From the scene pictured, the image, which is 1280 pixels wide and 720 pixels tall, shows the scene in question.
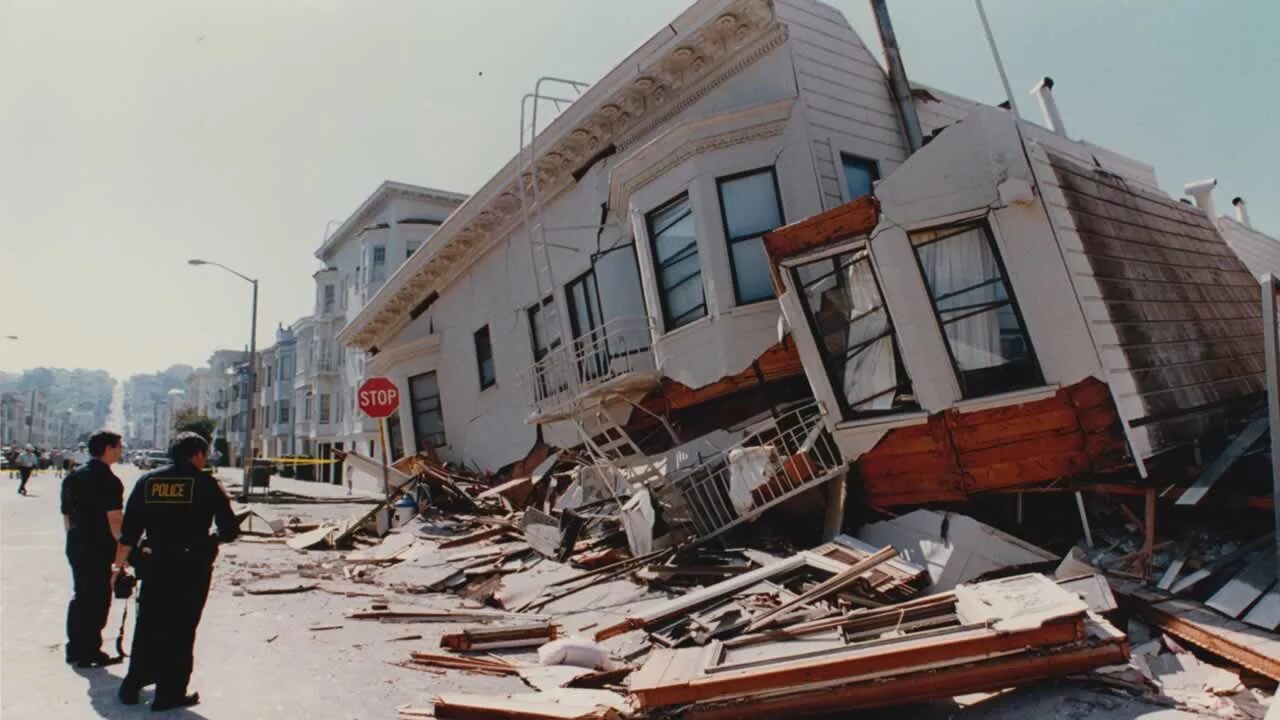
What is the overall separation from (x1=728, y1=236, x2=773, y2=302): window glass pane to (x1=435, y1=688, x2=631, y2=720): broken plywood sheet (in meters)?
5.85

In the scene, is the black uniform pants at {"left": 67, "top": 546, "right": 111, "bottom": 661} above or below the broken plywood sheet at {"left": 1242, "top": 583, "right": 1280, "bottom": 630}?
above

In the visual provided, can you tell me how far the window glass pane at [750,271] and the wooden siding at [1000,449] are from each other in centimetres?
274

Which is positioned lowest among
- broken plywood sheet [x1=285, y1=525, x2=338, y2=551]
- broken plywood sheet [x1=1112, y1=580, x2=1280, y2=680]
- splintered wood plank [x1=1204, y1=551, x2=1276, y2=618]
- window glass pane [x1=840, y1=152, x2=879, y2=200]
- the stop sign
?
broken plywood sheet [x1=1112, y1=580, x2=1280, y2=680]

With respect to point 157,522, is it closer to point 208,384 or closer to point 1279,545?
point 1279,545

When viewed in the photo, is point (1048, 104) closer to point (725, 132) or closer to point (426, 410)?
Answer: point (725, 132)

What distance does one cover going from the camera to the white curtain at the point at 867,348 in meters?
6.92

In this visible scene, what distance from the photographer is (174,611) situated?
4.21 m

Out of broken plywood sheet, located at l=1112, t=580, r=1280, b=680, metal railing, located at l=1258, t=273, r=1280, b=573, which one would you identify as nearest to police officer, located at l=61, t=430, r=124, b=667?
broken plywood sheet, located at l=1112, t=580, r=1280, b=680

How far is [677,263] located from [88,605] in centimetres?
709

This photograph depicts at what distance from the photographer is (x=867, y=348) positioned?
707 cm

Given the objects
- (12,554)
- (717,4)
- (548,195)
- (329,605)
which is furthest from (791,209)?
(12,554)

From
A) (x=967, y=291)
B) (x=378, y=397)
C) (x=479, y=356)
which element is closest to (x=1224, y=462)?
(x=967, y=291)

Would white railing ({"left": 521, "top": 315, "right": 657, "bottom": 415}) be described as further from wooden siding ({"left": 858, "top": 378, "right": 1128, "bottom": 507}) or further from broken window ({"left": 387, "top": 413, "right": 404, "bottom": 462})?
broken window ({"left": 387, "top": 413, "right": 404, "bottom": 462})

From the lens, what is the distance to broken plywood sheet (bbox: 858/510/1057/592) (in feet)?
19.5
